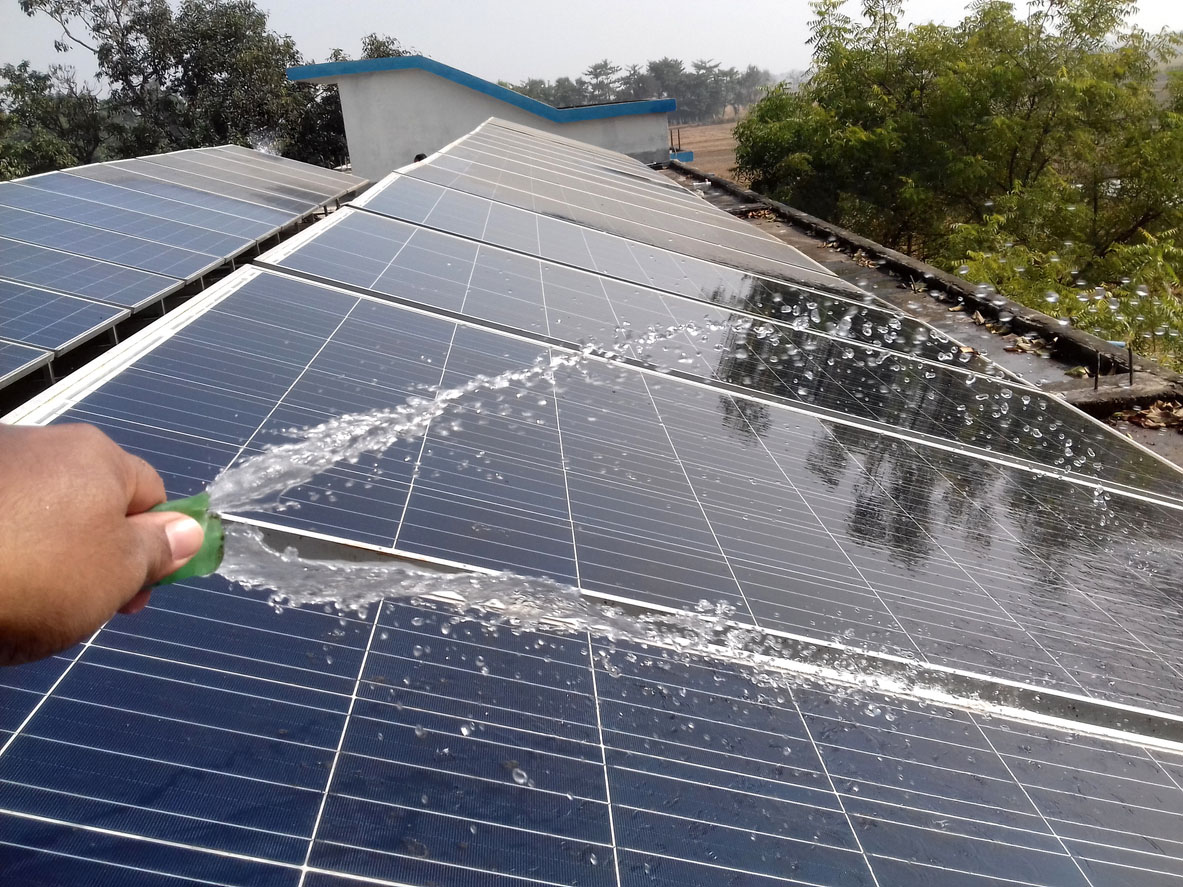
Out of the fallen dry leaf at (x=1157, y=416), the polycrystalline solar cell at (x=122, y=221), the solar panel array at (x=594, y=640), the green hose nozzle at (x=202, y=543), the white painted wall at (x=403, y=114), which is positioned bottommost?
the fallen dry leaf at (x=1157, y=416)

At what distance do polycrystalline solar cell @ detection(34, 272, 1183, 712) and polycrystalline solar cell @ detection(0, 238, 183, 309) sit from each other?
1661mm

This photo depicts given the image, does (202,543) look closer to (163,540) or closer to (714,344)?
(163,540)

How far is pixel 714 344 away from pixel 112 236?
4681mm

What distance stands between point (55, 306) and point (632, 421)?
332cm

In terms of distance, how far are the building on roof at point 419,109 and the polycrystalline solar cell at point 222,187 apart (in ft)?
40.2

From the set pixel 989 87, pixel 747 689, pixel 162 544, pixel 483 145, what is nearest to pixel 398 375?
pixel 747 689

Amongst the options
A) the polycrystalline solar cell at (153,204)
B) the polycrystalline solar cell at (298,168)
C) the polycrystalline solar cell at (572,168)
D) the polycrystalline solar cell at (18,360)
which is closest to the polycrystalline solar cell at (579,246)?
the polycrystalline solar cell at (153,204)

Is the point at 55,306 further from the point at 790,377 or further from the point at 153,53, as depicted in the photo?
the point at 153,53

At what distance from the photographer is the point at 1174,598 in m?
3.68

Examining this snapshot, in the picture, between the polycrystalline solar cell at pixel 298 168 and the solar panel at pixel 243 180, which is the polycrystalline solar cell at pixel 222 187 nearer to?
the solar panel at pixel 243 180

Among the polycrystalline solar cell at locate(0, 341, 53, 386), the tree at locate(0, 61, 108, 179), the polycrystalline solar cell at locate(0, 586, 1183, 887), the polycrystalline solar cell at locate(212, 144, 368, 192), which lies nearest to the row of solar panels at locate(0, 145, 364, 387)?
the polycrystalline solar cell at locate(0, 341, 53, 386)

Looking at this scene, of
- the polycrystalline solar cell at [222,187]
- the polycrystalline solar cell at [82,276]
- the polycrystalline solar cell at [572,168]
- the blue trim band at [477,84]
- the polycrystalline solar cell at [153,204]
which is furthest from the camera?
the blue trim band at [477,84]

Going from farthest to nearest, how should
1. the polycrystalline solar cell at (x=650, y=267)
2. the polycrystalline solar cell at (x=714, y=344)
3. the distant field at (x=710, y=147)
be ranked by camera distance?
the distant field at (x=710, y=147), the polycrystalline solar cell at (x=650, y=267), the polycrystalline solar cell at (x=714, y=344)

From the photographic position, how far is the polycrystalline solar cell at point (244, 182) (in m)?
10.2
